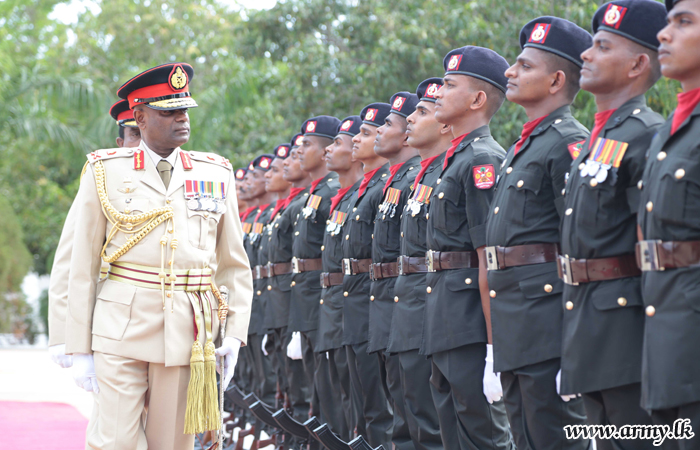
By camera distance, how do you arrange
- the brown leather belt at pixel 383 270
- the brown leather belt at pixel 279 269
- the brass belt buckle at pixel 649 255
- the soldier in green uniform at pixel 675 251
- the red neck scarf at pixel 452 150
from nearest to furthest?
1. the soldier in green uniform at pixel 675 251
2. the brass belt buckle at pixel 649 255
3. the red neck scarf at pixel 452 150
4. the brown leather belt at pixel 383 270
5. the brown leather belt at pixel 279 269

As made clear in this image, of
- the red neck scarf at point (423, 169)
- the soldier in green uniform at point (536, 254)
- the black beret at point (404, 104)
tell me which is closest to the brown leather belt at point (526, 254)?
the soldier in green uniform at point (536, 254)

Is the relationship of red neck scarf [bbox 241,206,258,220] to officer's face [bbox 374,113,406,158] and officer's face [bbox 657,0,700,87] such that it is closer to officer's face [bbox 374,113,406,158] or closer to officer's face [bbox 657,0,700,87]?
officer's face [bbox 374,113,406,158]

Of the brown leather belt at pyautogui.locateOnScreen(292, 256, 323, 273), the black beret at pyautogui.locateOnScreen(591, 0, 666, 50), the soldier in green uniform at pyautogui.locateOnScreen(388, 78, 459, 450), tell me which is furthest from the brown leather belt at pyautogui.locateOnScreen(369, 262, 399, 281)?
the black beret at pyautogui.locateOnScreen(591, 0, 666, 50)

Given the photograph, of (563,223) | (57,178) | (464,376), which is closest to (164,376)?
(464,376)

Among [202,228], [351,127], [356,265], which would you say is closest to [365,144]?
[351,127]

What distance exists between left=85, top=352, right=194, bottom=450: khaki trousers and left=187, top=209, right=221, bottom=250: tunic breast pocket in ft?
1.81

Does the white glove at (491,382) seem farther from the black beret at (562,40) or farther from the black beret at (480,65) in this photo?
the black beret at (480,65)

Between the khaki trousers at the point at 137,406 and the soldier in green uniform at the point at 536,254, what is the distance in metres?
1.35

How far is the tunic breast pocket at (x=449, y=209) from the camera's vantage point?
391 cm

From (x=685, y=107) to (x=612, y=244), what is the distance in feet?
1.71

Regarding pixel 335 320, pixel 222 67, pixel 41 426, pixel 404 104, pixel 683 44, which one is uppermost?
pixel 222 67

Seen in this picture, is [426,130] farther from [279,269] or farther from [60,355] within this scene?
[279,269]

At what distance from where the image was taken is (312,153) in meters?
6.75

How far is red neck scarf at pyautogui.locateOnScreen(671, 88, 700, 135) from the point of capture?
2504 millimetres
